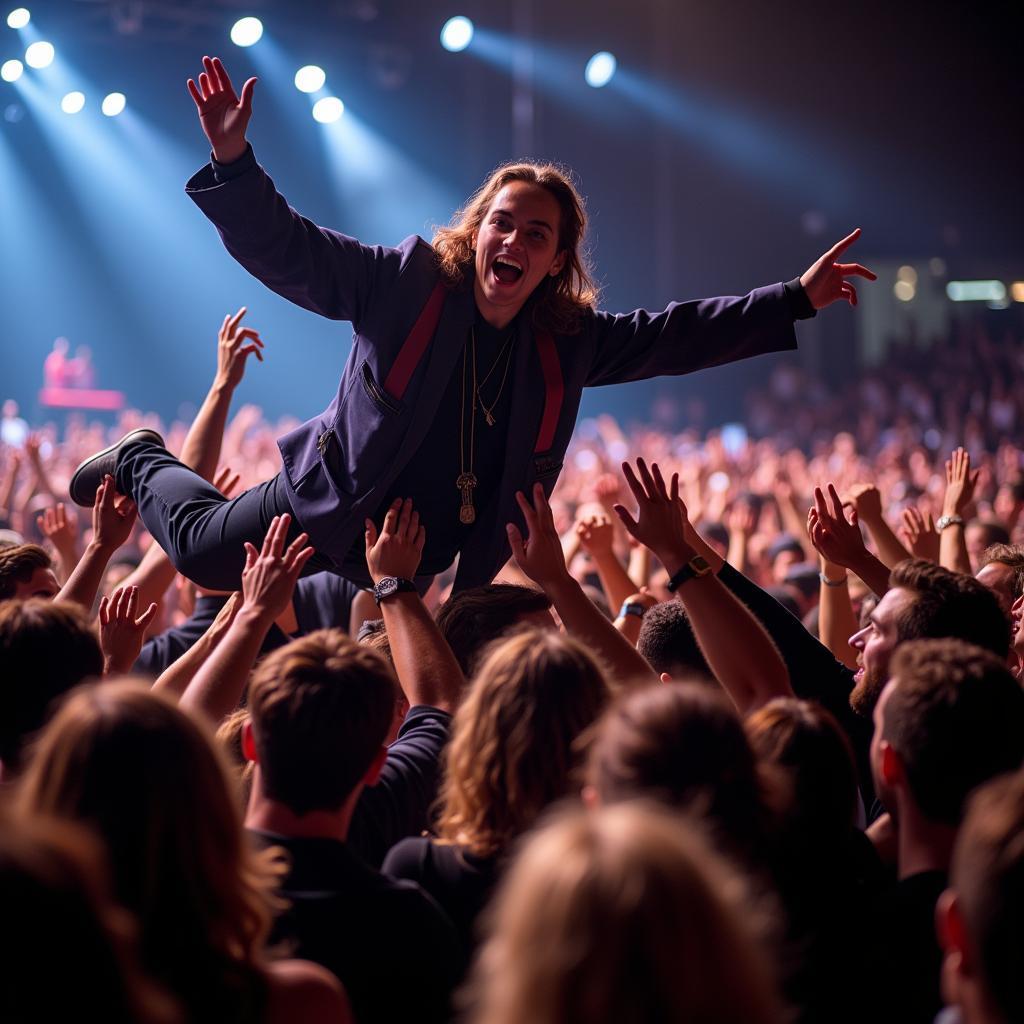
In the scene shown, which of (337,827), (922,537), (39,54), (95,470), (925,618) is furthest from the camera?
(39,54)

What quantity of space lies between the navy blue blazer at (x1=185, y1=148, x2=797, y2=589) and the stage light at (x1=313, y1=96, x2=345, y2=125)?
12198mm

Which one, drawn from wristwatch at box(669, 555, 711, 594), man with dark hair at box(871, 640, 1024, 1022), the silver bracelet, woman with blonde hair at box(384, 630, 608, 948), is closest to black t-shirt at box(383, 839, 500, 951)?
woman with blonde hair at box(384, 630, 608, 948)

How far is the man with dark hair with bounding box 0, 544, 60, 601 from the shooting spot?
2.97 m

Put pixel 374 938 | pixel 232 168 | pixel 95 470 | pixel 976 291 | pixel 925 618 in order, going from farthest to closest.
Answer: pixel 976 291
pixel 95 470
pixel 232 168
pixel 925 618
pixel 374 938

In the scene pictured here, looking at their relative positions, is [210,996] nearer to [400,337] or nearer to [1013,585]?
[400,337]

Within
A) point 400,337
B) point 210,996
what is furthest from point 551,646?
point 400,337

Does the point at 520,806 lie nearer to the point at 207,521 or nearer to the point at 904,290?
the point at 207,521

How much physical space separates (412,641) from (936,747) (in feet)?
3.57

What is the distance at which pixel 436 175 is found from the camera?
15.2 meters

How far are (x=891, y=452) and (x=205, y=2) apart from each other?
8681 millimetres

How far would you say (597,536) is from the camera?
12.4ft

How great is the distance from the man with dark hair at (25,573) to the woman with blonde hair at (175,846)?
1703 millimetres

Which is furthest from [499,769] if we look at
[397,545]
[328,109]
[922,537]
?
[328,109]

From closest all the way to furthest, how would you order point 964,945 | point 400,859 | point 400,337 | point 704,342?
1. point 964,945
2. point 400,859
3. point 400,337
4. point 704,342
